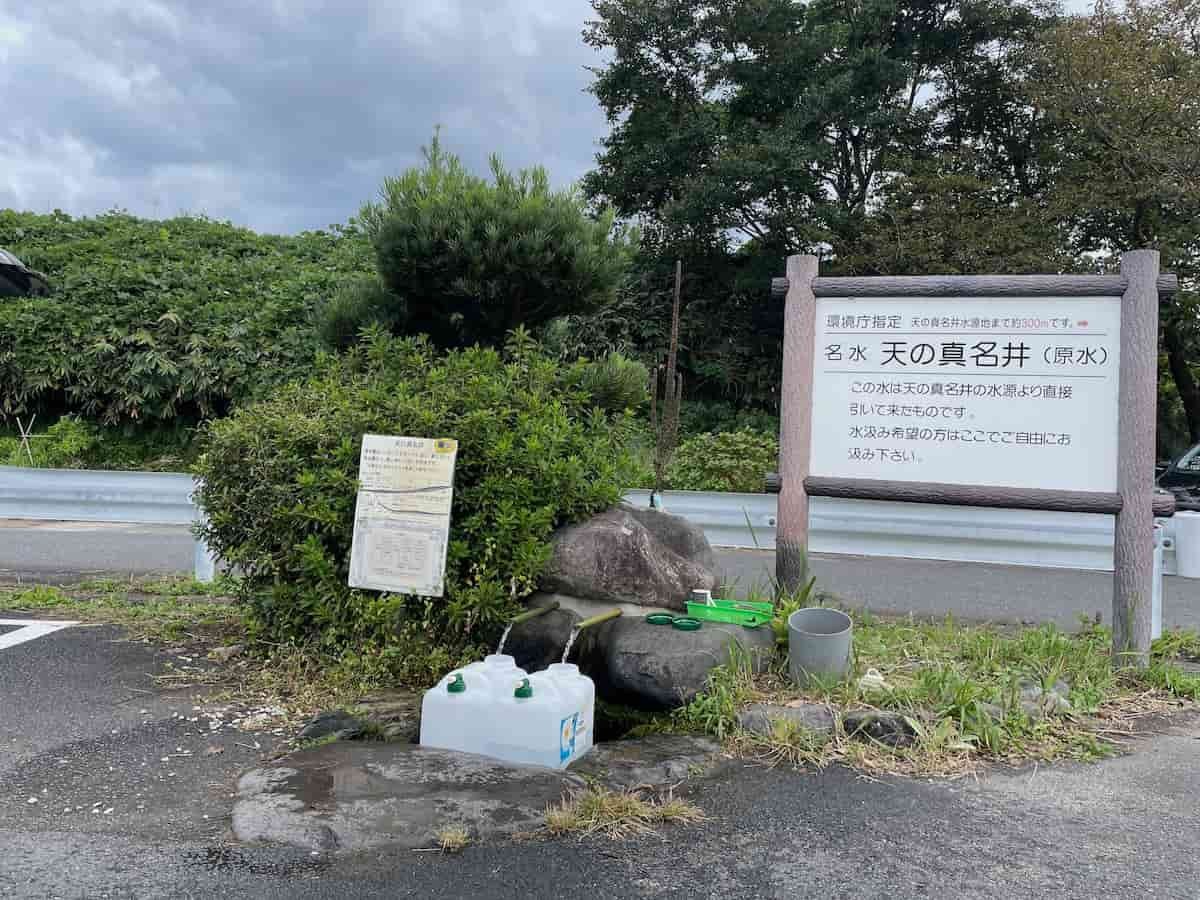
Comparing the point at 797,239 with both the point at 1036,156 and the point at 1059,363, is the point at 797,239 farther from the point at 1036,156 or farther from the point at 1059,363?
the point at 1059,363

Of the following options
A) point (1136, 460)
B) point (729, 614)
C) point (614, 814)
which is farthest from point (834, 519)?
point (614, 814)

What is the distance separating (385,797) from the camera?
307 cm

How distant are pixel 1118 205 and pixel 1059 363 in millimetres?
13064

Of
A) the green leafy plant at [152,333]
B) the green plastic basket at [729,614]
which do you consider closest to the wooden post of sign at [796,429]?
the green plastic basket at [729,614]

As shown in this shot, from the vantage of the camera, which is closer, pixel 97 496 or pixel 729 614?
pixel 729 614

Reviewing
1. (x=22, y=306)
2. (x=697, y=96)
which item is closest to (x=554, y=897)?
(x=22, y=306)

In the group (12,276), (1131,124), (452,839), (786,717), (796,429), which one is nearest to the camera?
(452,839)

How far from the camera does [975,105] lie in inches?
751

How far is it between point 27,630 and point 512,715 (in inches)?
139

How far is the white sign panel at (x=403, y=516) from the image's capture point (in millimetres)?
4406

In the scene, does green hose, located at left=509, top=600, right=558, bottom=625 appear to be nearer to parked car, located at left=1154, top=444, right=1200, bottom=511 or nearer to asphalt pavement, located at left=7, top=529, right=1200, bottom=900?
asphalt pavement, located at left=7, top=529, right=1200, bottom=900

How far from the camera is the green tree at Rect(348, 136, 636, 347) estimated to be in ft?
22.9

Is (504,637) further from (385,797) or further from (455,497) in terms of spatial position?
(385,797)

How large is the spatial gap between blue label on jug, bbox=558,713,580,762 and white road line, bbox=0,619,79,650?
3.38 metres
